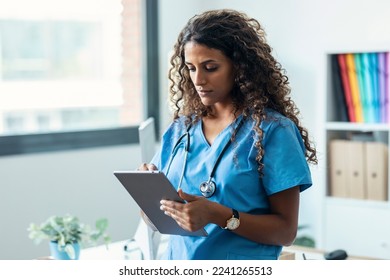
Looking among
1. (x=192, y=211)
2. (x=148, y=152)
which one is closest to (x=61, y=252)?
(x=148, y=152)

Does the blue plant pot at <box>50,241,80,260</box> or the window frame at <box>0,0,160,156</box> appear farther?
the window frame at <box>0,0,160,156</box>

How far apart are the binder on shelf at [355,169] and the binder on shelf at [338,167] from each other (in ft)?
0.07

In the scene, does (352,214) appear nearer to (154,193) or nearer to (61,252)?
(61,252)

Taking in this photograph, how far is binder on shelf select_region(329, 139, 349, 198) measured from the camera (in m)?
3.35

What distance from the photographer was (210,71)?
1.56 m

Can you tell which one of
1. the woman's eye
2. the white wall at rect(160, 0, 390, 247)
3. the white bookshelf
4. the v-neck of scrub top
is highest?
the white wall at rect(160, 0, 390, 247)

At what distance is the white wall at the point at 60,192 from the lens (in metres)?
3.35

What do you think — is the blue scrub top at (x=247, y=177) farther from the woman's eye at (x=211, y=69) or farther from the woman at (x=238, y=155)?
the woman's eye at (x=211, y=69)

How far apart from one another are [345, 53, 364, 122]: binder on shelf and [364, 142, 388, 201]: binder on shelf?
157 millimetres

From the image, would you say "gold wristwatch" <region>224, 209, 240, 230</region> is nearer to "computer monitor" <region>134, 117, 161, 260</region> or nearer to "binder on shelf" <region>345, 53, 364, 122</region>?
"computer monitor" <region>134, 117, 161, 260</region>

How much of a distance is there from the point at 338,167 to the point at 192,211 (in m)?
2.06

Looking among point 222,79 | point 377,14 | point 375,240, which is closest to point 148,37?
point 377,14

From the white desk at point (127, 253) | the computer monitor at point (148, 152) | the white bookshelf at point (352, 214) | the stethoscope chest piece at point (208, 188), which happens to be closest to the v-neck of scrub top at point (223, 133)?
the stethoscope chest piece at point (208, 188)

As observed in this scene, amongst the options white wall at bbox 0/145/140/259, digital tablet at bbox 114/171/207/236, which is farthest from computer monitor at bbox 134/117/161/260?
white wall at bbox 0/145/140/259
